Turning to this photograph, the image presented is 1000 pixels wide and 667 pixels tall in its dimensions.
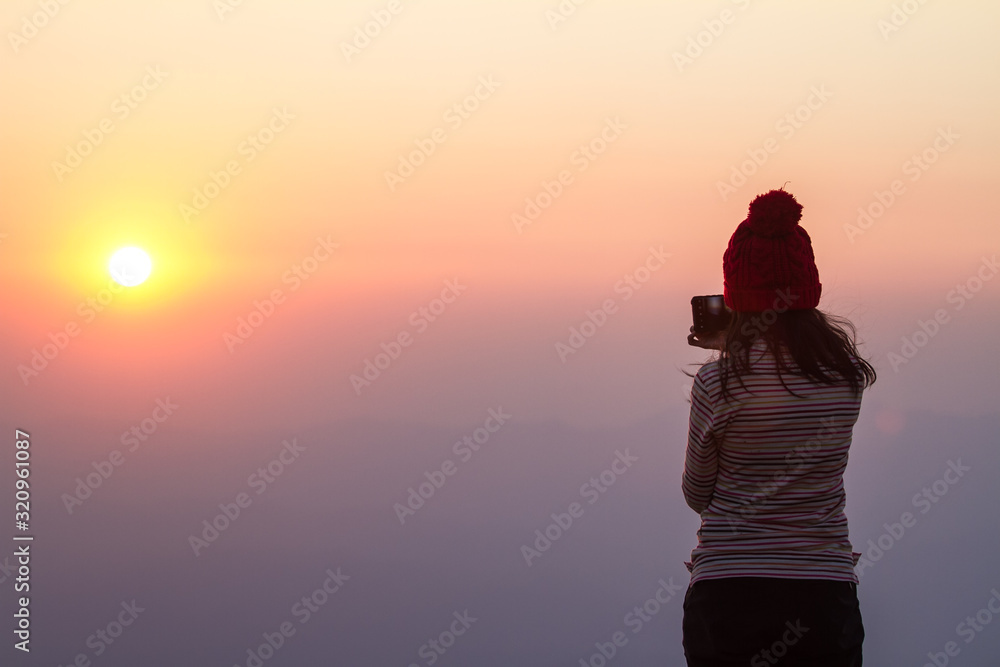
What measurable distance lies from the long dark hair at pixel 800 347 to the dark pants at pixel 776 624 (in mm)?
399

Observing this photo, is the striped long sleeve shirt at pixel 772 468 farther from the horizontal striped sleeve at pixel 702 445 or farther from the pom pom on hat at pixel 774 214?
the pom pom on hat at pixel 774 214

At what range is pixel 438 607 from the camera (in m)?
78.4

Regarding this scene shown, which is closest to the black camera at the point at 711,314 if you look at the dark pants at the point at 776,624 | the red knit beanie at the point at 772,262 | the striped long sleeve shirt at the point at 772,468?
the red knit beanie at the point at 772,262

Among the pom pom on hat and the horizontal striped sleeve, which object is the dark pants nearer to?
the horizontal striped sleeve

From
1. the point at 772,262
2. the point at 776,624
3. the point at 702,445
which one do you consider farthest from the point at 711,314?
the point at 776,624

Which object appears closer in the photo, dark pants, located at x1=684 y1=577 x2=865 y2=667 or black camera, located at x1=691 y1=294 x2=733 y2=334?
dark pants, located at x1=684 y1=577 x2=865 y2=667

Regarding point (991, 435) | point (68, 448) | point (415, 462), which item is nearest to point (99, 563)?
point (68, 448)

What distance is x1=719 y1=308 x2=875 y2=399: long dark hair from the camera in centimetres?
180

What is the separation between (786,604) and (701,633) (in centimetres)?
18

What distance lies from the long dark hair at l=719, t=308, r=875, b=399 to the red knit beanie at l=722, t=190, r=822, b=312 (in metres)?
0.03

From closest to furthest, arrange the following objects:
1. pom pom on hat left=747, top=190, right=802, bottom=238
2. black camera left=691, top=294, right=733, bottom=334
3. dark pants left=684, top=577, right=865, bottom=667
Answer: dark pants left=684, top=577, right=865, bottom=667, pom pom on hat left=747, top=190, right=802, bottom=238, black camera left=691, top=294, right=733, bottom=334

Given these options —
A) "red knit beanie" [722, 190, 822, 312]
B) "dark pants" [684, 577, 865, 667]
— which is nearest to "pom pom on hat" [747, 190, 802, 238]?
"red knit beanie" [722, 190, 822, 312]

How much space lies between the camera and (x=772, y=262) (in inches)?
72.7

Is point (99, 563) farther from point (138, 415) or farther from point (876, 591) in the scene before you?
point (876, 591)
